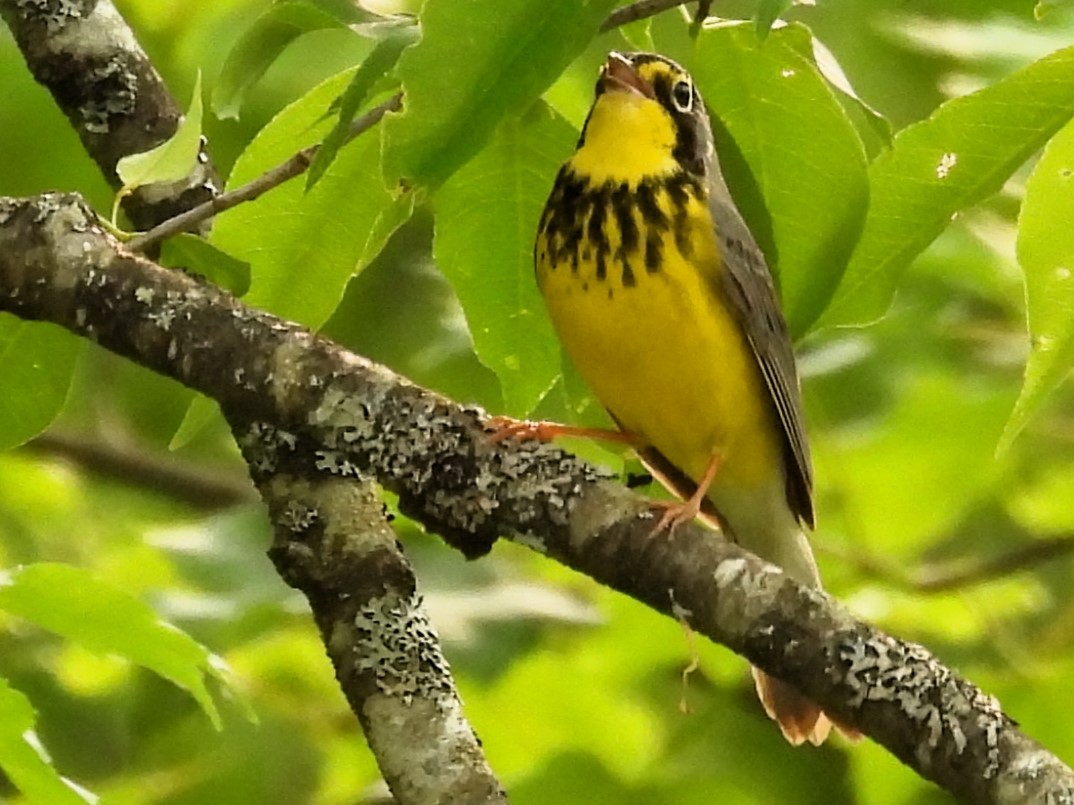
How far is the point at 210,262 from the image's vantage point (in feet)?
6.87

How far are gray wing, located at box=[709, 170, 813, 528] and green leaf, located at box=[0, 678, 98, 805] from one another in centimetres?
144

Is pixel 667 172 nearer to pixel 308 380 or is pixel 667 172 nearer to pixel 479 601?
pixel 479 601

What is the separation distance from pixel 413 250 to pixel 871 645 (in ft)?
11.3

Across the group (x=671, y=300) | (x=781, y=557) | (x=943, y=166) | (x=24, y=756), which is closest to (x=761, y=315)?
(x=671, y=300)

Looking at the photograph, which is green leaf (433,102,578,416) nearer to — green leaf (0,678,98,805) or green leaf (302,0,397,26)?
green leaf (302,0,397,26)

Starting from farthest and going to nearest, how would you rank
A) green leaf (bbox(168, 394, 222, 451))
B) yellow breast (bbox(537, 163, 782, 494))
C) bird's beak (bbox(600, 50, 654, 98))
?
bird's beak (bbox(600, 50, 654, 98)) → yellow breast (bbox(537, 163, 782, 494)) → green leaf (bbox(168, 394, 222, 451))

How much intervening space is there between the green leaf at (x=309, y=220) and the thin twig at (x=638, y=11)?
33cm

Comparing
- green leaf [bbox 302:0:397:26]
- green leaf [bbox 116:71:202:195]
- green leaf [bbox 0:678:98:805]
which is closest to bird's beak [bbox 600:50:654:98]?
green leaf [bbox 302:0:397:26]

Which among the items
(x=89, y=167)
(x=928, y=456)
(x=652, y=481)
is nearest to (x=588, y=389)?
(x=652, y=481)

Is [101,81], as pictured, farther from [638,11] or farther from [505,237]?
[638,11]

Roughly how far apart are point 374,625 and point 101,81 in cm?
92

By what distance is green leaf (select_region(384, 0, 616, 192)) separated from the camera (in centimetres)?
164

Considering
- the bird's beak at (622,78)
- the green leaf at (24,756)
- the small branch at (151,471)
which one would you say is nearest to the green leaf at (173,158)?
the green leaf at (24,756)

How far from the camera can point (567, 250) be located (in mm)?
2988
